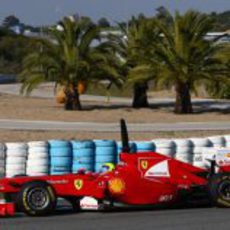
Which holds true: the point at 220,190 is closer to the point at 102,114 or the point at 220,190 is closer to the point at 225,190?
the point at 225,190

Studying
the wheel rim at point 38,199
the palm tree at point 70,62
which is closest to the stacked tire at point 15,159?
the wheel rim at point 38,199

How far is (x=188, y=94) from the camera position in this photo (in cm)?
3541

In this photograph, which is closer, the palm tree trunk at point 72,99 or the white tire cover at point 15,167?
the white tire cover at point 15,167

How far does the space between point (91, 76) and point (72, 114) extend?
2.64 m

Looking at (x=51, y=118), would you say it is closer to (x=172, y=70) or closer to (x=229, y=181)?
(x=172, y=70)

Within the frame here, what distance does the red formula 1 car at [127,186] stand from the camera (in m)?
11.9

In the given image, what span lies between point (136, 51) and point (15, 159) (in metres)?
20.1

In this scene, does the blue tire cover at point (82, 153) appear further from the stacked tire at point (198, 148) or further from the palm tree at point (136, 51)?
the palm tree at point (136, 51)

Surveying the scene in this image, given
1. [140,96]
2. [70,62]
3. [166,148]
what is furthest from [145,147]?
[140,96]

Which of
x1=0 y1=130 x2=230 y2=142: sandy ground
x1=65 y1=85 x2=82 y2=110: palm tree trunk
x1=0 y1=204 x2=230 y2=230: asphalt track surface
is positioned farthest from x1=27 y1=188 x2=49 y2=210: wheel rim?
x1=65 y1=85 x2=82 y2=110: palm tree trunk

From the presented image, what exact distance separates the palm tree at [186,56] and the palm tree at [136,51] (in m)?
0.60

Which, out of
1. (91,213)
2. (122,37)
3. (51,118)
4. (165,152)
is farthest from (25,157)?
(122,37)

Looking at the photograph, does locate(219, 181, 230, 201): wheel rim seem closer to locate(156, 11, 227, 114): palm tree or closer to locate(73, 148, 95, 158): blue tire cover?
locate(73, 148, 95, 158): blue tire cover

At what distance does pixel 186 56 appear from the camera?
34.5m
